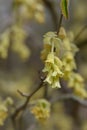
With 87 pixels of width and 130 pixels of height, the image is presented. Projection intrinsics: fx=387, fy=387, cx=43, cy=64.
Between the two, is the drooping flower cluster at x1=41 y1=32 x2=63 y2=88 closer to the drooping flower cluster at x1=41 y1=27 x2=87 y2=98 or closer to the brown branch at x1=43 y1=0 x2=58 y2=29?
the drooping flower cluster at x1=41 y1=27 x2=87 y2=98

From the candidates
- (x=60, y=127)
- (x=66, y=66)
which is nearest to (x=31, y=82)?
(x=60, y=127)

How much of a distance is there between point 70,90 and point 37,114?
54 centimetres

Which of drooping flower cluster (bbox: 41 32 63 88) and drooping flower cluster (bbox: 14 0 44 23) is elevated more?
drooping flower cluster (bbox: 14 0 44 23)

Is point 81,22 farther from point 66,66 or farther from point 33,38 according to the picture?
point 66,66

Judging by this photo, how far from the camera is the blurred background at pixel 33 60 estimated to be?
1425 millimetres

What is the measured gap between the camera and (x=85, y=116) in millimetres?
1534

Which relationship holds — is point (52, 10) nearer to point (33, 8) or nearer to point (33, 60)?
point (33, 60)

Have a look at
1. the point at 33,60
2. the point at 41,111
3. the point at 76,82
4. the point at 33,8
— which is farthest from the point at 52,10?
the point at 41,111

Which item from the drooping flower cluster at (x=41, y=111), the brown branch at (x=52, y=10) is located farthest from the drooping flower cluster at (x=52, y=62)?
the brown branch at (x=52, y=10)

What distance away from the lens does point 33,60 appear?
170 cm

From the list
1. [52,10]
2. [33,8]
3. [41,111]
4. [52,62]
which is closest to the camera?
[52,62]

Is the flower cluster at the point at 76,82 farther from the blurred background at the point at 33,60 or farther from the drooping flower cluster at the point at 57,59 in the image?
the blurred background at the point at 33,60

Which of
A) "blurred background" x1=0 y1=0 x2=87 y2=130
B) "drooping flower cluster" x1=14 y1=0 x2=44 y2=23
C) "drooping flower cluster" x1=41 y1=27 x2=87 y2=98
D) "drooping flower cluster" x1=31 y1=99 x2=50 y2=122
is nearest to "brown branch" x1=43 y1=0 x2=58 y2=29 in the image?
"blurred background" x1=0 y1=0 x2=87 y2=130

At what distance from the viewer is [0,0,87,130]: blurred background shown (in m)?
1.42
